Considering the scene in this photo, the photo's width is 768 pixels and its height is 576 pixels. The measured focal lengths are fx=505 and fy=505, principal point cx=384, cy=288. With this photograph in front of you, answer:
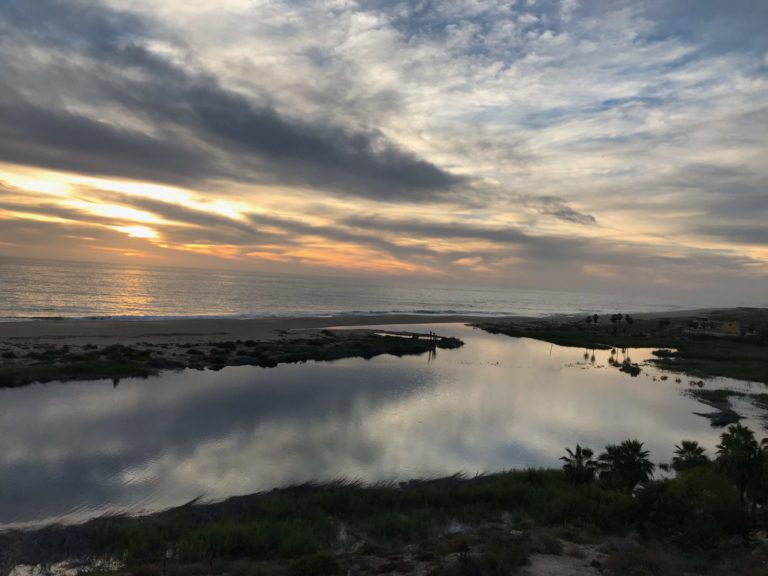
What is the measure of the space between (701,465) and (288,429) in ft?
66.8

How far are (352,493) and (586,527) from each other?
859 cm

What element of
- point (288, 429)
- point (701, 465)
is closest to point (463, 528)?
point (701, 465)

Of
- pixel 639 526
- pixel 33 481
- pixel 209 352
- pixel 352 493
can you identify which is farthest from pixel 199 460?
pixel 209 352

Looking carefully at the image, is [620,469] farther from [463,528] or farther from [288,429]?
[288,429]

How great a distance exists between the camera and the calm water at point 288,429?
818 inches

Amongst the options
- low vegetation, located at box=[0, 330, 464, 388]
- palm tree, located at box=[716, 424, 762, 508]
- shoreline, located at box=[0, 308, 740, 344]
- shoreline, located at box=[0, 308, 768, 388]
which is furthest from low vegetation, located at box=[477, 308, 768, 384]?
palm tree, located at box=[716, 424, 762, 508]

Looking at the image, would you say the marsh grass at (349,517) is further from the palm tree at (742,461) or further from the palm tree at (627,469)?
the palm tree at (742,461)

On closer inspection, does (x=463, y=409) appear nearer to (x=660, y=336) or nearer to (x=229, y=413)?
(x=229, y=413)

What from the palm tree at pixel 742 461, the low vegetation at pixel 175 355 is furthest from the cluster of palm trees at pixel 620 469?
the low vegetation at pixel 175 355

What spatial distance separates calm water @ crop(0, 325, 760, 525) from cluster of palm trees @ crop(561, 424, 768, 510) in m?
3.91

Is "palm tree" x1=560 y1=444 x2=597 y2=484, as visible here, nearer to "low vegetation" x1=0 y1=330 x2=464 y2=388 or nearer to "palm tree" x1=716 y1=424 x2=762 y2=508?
"palm tree" x1=716 y1=424 x2=762 y2=508

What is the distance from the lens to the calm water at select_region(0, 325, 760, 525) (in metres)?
20.8

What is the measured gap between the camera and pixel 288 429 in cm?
2900

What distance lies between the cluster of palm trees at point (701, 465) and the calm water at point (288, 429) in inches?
154
